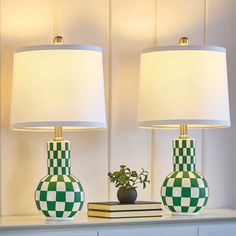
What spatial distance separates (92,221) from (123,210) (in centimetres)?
15

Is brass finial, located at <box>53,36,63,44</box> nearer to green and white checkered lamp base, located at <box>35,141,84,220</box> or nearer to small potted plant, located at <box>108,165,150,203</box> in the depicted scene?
green and white checkered lamp base, located at <box>35,141,84,220</box>

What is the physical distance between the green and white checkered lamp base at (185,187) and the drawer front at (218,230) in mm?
81

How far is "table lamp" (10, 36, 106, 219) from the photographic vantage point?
2436 millimetres

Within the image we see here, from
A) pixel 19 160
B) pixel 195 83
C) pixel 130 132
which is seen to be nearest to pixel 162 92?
pixel 195 83

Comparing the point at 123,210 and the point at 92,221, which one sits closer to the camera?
the point at 92,221

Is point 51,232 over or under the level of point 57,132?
under

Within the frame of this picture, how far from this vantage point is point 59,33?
2787mm

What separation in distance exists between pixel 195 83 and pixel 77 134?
19.8 inches

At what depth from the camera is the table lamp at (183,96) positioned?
8.59 feet

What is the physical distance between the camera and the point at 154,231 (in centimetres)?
256

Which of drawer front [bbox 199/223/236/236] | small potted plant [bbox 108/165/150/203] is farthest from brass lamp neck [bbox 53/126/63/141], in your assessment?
drawer front [bbox 199/223/236/236]

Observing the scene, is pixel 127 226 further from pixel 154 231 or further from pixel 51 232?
pixel 51 232

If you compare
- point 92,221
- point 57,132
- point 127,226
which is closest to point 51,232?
point 92,221

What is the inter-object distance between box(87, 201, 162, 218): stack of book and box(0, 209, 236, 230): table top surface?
3cm
